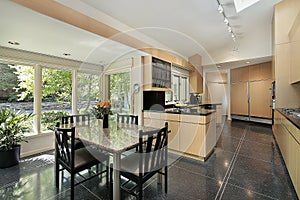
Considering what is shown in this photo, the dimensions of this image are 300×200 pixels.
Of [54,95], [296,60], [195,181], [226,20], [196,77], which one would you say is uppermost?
[226,20]

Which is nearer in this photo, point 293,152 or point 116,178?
point 116,178

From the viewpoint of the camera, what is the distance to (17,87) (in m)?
3.23

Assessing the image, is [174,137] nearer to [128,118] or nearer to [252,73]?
[128,118]

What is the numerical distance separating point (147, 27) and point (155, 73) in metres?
1.01

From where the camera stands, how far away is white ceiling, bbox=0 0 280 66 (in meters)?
2.10

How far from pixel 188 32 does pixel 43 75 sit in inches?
143

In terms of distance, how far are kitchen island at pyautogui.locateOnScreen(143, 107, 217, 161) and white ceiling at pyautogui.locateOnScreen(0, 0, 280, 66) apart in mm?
1638

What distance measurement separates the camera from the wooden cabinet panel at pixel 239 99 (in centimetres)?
682

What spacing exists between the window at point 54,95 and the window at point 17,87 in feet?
0.87

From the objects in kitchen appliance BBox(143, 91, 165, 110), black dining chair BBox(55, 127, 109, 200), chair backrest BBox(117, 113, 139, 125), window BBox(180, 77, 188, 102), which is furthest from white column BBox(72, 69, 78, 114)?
window BBox(180, 77, 188, 102)

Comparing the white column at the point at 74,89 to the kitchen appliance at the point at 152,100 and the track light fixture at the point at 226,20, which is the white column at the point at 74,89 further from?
the track light fixture at the point at 226,20

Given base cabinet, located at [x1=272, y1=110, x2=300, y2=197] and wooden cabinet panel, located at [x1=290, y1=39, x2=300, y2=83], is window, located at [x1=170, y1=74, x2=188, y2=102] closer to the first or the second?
wooden cabinet panel, located at [x1=290, y1=39, x2=300, y2=83]

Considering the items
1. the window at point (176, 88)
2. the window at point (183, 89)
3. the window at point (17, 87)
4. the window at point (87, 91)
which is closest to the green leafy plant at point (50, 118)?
the window at point (17, 87)

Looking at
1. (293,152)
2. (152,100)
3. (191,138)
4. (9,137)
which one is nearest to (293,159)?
(293,152)
